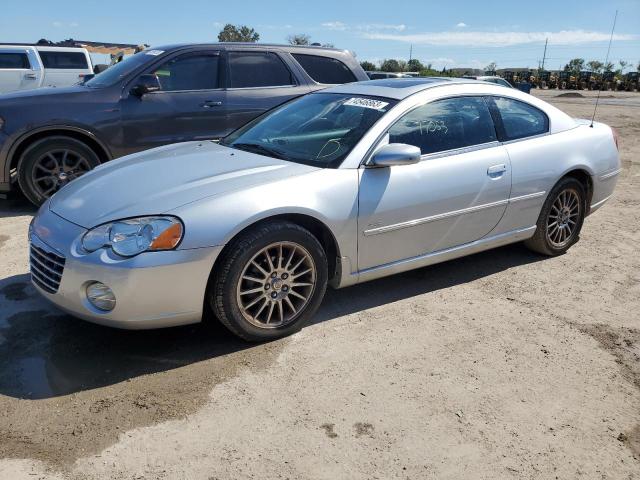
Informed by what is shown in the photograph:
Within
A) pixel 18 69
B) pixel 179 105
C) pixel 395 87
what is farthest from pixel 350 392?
pixel 18 69

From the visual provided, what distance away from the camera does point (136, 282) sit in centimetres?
287

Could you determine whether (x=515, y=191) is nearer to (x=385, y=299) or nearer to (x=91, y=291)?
(x=385, y=299)

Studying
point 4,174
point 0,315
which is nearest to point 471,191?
point 0,315

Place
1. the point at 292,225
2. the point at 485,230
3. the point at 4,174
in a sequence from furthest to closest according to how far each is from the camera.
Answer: the point at 4,174, the point at 485,230, the point at 292,225

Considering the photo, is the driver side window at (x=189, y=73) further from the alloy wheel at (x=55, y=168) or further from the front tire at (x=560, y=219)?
the front tire at (x=560, y=219)

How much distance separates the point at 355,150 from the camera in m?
3.60

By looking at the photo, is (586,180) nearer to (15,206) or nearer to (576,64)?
(15,206)

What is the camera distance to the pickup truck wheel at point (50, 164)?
5855mm

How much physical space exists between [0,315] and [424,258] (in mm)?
2797

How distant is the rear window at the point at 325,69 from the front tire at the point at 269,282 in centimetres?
436

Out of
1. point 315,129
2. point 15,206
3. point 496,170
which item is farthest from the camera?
point 15,206

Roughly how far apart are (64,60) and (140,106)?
10588 mm

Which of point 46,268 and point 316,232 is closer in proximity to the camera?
point 46,268

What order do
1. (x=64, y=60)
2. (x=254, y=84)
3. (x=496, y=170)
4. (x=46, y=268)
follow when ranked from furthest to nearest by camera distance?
(x=64, y=60), (x=254, y=84), (x=496, y=170), (x=46, y=268)
